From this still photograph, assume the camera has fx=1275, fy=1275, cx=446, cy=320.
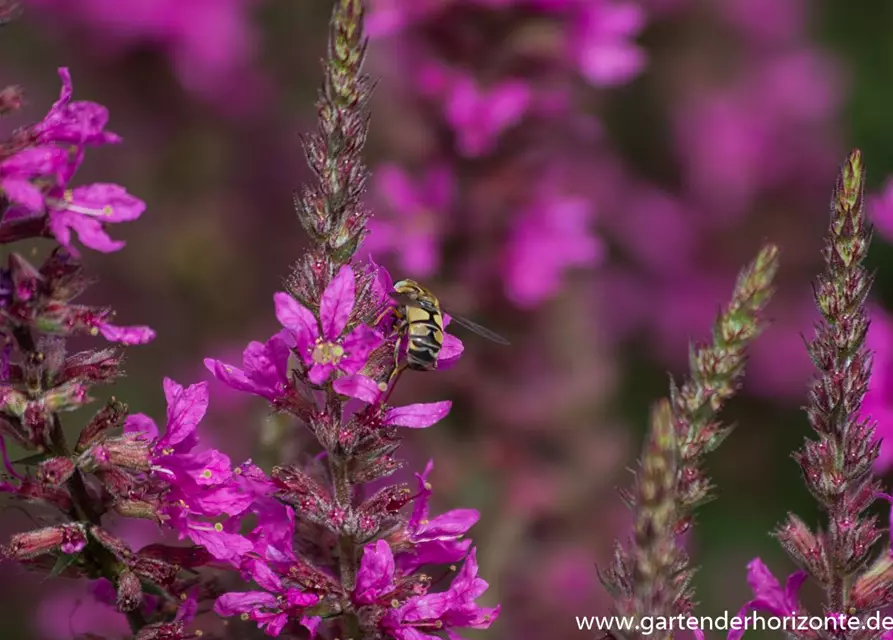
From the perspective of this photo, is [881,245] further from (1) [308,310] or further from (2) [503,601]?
(1) [308,310]

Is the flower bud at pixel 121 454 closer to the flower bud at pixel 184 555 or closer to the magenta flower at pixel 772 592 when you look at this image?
the flower bud at pixel 184 555

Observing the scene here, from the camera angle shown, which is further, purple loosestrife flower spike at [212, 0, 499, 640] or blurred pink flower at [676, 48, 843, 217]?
blurred pink flower at [676, 48, 843, 217]

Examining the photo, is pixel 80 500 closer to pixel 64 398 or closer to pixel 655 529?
pixel 64 398

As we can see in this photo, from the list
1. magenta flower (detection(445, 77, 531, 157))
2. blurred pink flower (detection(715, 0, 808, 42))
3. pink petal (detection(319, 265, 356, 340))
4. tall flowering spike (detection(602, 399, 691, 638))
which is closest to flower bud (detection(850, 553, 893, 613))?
tall flowering spike (detection(602, 399, 691, 638))

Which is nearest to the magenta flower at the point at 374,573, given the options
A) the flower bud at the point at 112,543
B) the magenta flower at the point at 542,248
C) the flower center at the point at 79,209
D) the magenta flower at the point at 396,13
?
the flower bud at the point at 112,543

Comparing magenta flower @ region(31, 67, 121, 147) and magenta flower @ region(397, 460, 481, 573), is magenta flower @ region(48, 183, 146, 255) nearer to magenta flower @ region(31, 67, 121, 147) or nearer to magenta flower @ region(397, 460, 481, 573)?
magenta flower @ region(31, 67, 121, 147)

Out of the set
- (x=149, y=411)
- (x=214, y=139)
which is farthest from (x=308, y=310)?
(x=214, y=139)
